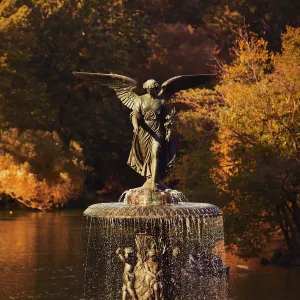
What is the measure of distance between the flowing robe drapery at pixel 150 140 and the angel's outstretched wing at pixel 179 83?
353 millimetres

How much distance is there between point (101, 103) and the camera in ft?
216

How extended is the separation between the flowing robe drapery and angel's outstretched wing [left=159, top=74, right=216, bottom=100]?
1.16 ft

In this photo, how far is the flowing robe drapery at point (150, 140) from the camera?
17750mm

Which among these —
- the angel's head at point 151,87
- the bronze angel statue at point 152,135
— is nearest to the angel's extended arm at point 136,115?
the bronze angel statue at point 152,135

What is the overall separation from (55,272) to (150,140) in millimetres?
17035

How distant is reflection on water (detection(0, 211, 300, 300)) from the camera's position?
29875 millimetres

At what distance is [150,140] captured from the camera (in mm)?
17797

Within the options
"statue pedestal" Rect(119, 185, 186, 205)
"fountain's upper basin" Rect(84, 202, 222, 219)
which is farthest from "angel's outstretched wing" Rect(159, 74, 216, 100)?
"fountain's upper basin" Rect(84, 202, 222, 219)

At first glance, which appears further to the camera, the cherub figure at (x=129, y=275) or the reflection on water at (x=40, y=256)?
the reflection on water at (x=40, y=256)

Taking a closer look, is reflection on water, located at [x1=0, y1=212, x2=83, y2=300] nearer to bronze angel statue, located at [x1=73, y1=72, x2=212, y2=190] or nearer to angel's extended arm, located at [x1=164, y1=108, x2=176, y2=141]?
bronze angel statue, located at [x1=73, y1=72, x2=212, y2=190]

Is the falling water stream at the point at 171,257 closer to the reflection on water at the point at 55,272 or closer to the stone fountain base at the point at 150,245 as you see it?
the stone fountain base at the point at 150,245

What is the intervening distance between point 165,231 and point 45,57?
48.6 meters

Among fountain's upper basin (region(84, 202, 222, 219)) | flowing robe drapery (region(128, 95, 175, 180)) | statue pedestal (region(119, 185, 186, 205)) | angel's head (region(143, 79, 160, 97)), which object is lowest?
fountain's upper basin (region(84, 202, 222, 219))

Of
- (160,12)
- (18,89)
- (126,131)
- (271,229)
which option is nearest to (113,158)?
(126,131)
